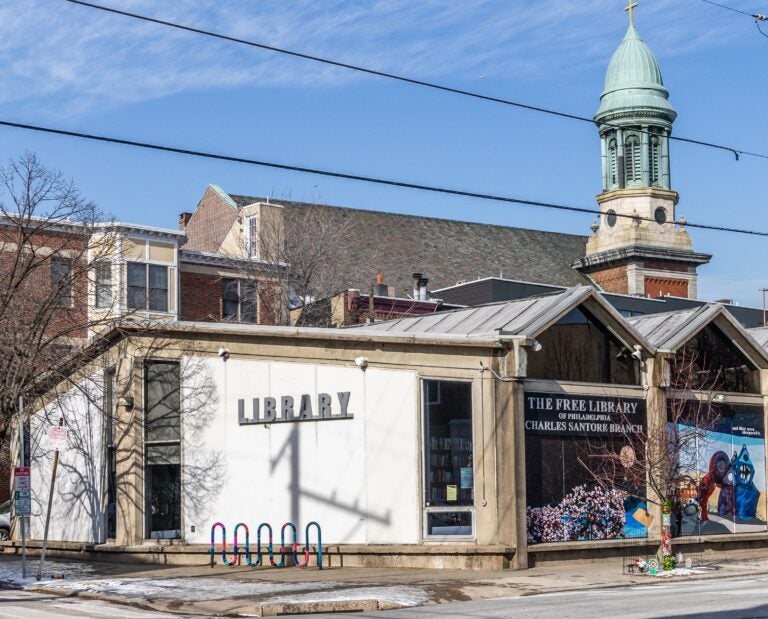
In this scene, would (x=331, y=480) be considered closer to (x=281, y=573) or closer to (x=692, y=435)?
(x=281, y=573)

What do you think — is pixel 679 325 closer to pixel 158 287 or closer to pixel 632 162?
pixel 158 287

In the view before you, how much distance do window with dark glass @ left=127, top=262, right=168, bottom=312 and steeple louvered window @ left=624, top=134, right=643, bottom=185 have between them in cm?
4018

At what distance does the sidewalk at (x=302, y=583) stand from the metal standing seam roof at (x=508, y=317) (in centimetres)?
499

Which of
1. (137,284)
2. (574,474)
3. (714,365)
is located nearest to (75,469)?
(574,474)

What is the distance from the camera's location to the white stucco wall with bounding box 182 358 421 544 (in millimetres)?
26125

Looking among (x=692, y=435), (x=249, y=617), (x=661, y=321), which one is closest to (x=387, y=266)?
(x=661, y=321)

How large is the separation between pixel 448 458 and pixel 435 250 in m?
48.0

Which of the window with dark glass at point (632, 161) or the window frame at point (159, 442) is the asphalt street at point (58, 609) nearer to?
the window frame at point (159, 442)

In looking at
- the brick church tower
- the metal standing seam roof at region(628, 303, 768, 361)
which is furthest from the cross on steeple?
the metal standing seam roof at region(628, 303, 768, 361)

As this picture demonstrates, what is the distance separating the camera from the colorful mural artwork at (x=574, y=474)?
26938 mm

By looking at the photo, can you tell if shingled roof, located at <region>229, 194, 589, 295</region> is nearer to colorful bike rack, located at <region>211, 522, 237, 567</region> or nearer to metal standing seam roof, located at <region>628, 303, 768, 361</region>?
metal standing seam roof, located at <region>628, 303, 768, 361</region>

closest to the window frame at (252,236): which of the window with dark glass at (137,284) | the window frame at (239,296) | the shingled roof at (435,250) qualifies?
the shingled roof at (435,250)

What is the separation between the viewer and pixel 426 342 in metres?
26.3

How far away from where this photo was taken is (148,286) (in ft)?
163
